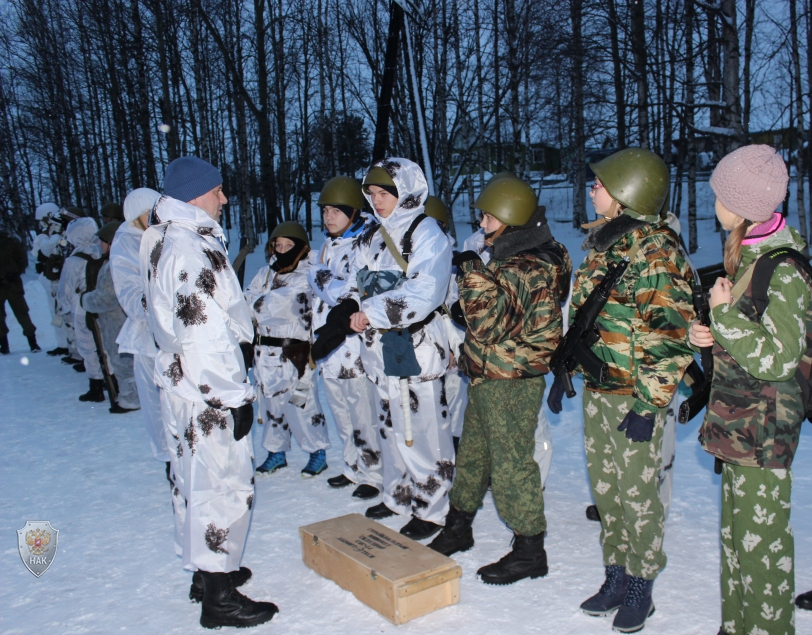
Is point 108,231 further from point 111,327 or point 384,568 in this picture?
point 384,568

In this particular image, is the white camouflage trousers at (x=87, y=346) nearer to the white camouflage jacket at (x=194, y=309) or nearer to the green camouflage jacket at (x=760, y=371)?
the white camouflage jacket at (x=194, y=309)

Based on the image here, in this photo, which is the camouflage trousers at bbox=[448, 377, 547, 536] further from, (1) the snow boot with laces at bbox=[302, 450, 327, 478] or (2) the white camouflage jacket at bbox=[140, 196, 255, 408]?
(1) the snow boot with laces at bbox=[302, 450, 327, 478]

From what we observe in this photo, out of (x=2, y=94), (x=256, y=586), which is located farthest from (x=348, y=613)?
(x=2, y=94)

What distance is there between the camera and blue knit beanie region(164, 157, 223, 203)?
3064 mm

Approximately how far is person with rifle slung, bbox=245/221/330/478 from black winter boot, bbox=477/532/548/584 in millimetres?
1960

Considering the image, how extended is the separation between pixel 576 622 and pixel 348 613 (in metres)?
1.02

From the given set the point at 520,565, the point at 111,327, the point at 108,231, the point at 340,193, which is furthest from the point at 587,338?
the point at 111,327

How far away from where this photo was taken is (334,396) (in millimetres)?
4684

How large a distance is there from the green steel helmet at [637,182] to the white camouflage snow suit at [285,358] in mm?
2677

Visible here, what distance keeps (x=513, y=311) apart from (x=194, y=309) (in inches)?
56.0

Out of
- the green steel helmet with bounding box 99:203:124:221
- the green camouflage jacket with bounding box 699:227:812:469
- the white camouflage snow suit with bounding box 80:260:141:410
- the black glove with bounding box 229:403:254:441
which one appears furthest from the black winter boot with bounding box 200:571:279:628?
the green steel helmet with bounding box 99:203:124:221

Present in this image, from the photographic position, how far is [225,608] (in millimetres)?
3080

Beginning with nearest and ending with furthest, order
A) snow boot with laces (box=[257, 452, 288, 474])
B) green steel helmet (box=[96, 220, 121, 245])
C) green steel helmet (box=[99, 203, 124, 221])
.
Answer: snow boot with laces (box=[257, 452, 288, 474]) < green steel helmet (box=[96, 220, 121, 245]) < green steel helmet (box=[99, 203, 124, 221])

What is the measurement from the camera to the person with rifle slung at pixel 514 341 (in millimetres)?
3168
